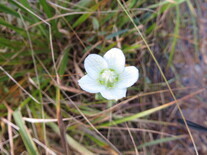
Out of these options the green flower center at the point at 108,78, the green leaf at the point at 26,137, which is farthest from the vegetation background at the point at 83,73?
the green flower center at the point at 108,78

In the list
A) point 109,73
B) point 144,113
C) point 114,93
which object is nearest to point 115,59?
point 109,73

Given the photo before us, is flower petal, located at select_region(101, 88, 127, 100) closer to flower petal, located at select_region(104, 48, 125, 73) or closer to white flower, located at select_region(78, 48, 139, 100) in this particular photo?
white flower, located at select_region(78, 48, 139, 100)

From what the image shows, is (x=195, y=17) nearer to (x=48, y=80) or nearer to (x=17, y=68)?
(x=48, y=80)

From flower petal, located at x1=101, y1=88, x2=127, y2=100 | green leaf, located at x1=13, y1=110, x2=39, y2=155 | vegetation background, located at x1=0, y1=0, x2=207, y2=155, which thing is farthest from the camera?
vegetation background, located at x1=0, y1=0, x2=207, y2=155

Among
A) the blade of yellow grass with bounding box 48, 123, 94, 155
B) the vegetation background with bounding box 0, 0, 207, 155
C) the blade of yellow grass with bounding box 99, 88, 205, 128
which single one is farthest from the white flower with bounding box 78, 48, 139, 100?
the blade of yellow grass with bounding box 48, 123, 94, 155

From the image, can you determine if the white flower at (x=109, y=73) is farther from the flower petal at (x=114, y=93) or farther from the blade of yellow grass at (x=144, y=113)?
the blade of yellow grass at (x=144, y=113)

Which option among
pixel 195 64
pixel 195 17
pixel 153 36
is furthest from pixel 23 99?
pixel 195 17
